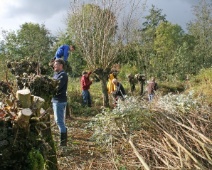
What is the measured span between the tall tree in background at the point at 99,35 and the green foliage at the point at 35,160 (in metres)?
10.1

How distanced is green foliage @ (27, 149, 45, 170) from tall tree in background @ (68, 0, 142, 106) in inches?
396

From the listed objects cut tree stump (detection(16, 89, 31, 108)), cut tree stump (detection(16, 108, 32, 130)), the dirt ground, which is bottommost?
the dirt ground

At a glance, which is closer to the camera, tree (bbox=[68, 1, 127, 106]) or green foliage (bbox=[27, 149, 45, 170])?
green foliage (bbox=[27, 149, 45, 170])

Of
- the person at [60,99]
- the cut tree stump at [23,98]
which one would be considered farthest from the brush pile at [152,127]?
the cut tree stump at [23,98]

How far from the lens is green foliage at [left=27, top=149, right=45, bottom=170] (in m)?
3.63

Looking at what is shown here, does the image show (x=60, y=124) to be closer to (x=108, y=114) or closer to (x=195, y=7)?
(x=108, y=114)

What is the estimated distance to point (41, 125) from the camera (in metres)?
3.92

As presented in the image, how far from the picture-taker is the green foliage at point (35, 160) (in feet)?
11.9

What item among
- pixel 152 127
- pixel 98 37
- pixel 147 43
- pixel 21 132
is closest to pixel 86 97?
pixel 98 37

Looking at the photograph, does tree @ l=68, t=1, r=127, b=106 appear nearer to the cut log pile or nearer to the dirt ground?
the dirt ground

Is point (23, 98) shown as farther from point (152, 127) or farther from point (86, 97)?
point (86, 97)

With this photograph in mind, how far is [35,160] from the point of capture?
3.64 m

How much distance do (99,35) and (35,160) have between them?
10957 millimetres

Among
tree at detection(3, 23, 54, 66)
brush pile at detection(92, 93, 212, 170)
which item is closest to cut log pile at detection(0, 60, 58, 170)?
brush pile at detection(92, 93, 212, 170)
